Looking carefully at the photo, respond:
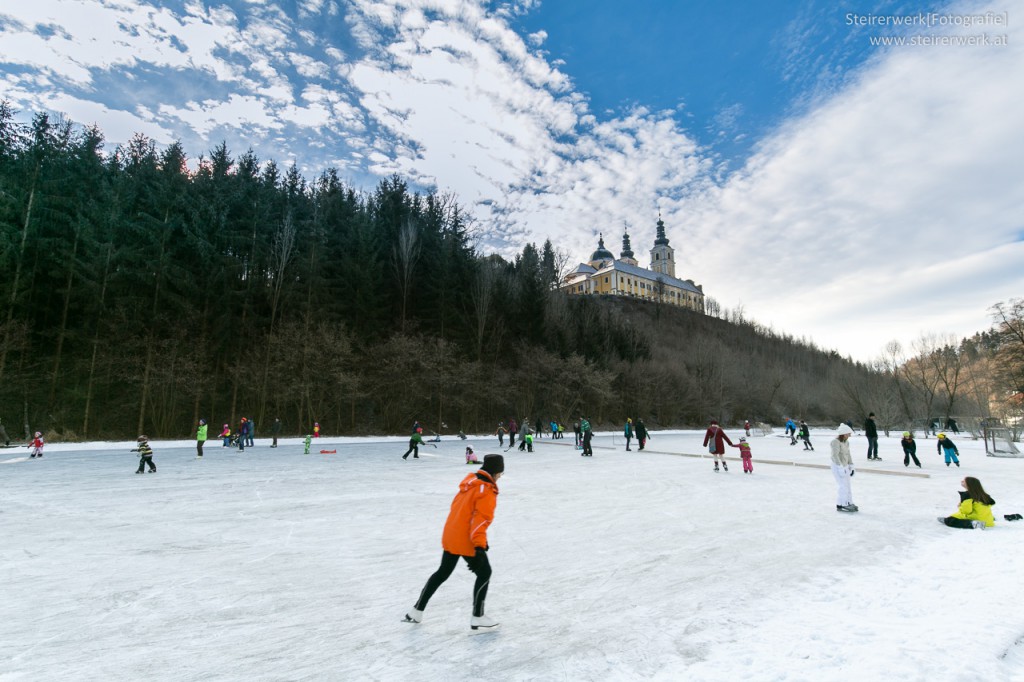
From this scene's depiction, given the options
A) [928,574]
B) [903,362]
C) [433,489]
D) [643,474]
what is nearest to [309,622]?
[928,574]

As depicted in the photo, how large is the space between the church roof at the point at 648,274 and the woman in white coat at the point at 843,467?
123778 millimetres

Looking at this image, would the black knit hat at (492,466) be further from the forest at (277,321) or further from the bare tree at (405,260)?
the bare tree at (405,260)

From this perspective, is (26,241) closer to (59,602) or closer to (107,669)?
(59,602)

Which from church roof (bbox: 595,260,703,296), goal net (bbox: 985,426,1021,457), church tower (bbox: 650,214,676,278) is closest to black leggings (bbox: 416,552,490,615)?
goal net (bbox: 985,426,1021,457)

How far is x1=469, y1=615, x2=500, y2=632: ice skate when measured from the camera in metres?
4.05

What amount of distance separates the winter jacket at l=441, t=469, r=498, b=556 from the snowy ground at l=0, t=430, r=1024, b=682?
30.0 inches

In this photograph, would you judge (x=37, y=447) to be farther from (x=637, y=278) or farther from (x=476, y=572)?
(x=637, y=278)

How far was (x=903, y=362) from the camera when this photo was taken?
54656 millimetres

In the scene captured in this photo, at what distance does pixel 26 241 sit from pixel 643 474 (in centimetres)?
3712

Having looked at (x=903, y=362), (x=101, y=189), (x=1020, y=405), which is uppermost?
(x=101, y=189)

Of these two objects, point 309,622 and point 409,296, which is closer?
point 309,622

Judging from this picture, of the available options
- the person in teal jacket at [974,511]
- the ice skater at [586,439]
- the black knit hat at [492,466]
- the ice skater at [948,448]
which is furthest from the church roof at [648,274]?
the black knit hat at [492,466]

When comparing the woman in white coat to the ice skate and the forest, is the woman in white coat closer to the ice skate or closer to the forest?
the ice skate

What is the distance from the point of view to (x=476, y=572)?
13.0 ft
